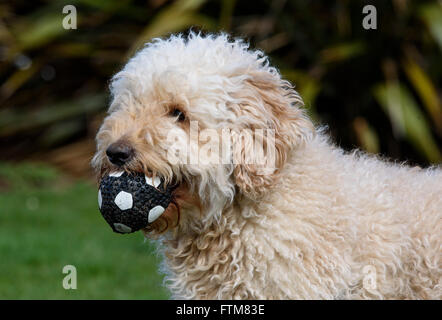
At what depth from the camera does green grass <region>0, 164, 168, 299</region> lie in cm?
585

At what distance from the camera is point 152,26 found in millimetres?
9711

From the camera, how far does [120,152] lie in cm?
353

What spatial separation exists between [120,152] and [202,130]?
397mm

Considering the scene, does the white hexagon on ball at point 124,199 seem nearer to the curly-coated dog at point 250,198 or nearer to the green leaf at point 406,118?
the curly-coated dog at point 250,198

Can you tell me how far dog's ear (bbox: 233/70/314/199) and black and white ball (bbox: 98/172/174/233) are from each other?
1.24ft

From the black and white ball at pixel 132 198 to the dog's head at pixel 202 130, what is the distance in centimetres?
5

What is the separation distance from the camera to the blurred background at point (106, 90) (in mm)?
7133

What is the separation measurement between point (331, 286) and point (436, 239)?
608 mm
